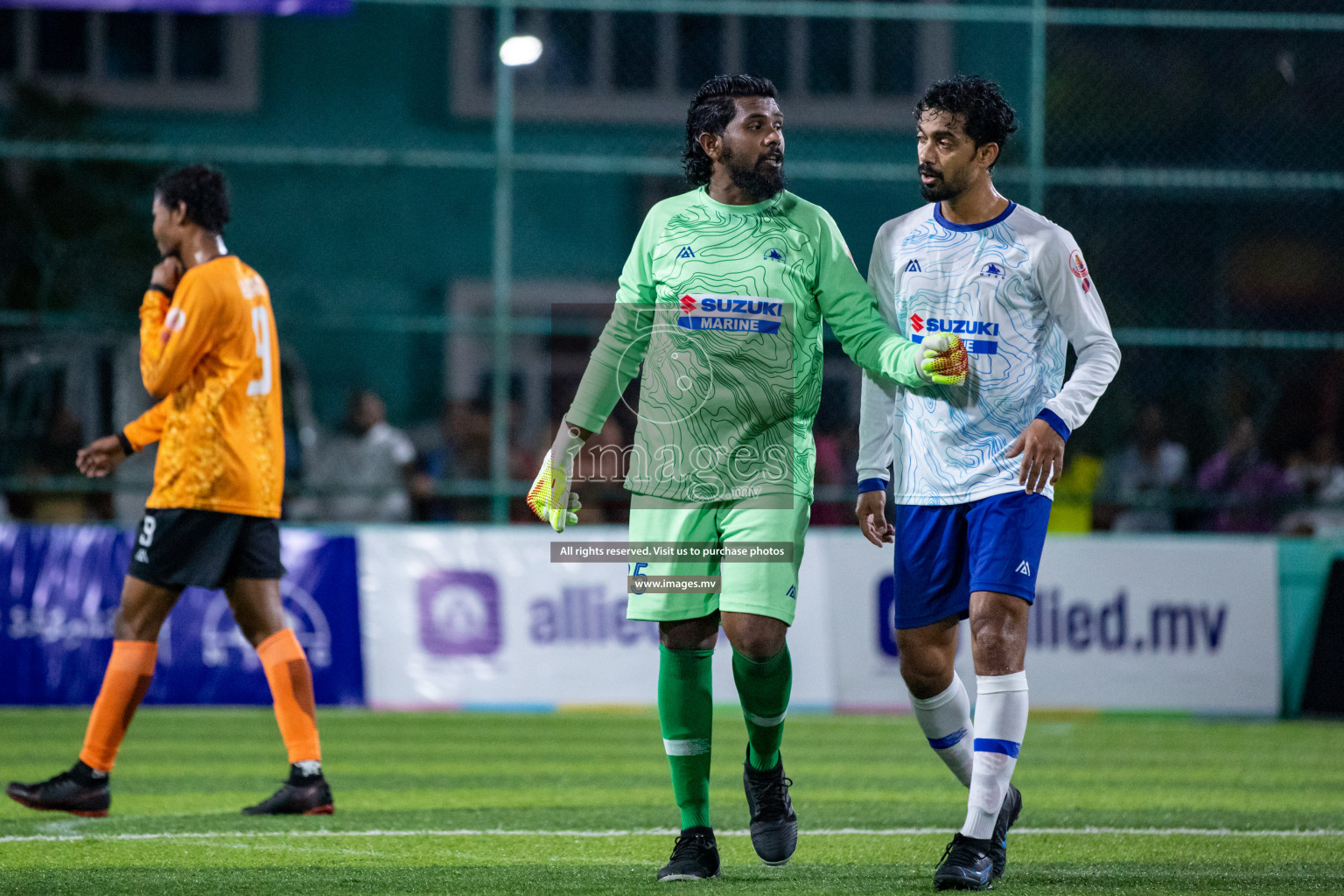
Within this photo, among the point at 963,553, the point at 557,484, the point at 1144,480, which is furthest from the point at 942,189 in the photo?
Answer: the point at 1144,480

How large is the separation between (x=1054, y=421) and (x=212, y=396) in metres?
3.08

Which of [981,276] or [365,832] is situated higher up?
[981,276]

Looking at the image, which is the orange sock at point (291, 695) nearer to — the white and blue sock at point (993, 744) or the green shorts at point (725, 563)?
the green shorts at point (725, 563)

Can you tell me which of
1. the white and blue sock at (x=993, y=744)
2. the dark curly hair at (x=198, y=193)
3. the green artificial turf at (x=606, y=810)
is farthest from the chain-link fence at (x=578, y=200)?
the white and blue sock at (x=993, y=744)

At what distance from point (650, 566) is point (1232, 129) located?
9977mm

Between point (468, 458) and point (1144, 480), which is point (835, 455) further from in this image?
point (468, 458)

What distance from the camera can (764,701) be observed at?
479 cm

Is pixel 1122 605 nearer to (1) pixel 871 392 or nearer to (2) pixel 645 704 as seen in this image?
(2) pixel 645 704

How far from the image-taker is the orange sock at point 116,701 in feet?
19.5

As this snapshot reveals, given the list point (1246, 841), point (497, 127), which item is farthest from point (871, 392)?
point (497, 127)

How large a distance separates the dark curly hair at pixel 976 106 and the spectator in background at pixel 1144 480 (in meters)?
7.41

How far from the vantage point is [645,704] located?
1076cm

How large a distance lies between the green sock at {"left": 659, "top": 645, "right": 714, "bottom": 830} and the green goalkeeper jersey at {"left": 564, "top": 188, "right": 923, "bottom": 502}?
1.57 feet

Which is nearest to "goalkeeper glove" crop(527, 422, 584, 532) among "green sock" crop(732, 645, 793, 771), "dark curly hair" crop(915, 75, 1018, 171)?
"green sock" crop(732, 645, 793, 771)
